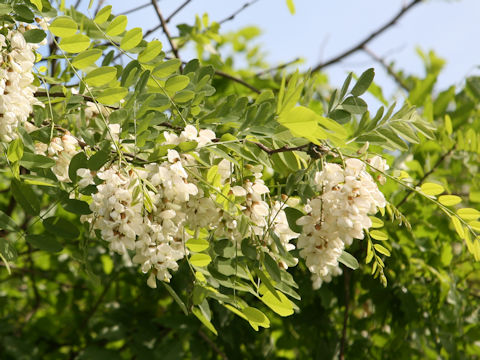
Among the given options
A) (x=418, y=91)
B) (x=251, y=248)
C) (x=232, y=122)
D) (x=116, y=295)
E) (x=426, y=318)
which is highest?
(x=232, y=122)

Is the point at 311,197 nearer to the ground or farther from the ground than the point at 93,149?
nearer to the ground

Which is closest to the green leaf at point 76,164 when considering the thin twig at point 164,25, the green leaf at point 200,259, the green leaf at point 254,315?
the green leaf at point 200,259

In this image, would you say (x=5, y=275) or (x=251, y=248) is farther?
(x=5, y=275)

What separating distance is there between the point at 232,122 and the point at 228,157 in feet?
A: 0.53

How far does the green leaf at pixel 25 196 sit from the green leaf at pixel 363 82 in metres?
0.54

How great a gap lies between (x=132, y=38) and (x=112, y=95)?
14 centimetres

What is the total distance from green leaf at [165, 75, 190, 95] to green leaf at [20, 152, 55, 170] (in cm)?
22

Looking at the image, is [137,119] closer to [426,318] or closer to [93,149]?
[93,149]

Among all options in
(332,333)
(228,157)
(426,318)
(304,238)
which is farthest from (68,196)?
(426,318)

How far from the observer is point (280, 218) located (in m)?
0.92

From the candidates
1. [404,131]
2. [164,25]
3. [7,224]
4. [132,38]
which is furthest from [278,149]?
[164,25]

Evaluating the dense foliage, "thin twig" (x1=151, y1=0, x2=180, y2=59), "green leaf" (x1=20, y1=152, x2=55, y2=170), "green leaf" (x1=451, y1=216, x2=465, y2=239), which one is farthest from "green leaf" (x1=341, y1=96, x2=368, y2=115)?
"thin twig" (x1=151, y1=0, x2=180, y2=59)

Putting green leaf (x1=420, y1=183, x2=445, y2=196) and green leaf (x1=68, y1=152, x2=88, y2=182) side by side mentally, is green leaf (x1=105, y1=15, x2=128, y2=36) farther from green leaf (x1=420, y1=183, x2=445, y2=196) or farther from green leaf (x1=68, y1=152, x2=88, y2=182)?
green leaf (x1=420, y1=183, x2=445, y2=196)

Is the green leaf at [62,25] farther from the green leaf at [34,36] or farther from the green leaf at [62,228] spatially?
the green leaf at [62,228]
